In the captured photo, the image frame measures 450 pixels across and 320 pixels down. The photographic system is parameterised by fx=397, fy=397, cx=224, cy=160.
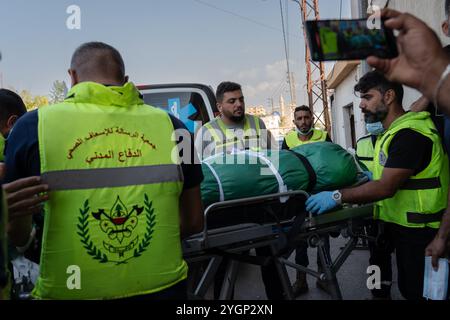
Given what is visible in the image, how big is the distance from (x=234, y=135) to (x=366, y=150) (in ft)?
5.22

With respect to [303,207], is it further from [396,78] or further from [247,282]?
[247,282]

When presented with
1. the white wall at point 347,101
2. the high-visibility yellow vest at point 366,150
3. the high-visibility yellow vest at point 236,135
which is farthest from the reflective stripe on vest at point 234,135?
the white wall at point 347,101

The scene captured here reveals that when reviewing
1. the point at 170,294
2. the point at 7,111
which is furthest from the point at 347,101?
the point at 170,294

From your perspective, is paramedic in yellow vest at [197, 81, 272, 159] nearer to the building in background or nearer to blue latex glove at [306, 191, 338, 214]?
blue latex glove at [306, 191, 338, 214]

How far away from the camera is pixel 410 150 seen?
206cm

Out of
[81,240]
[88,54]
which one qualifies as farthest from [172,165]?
[88,54]

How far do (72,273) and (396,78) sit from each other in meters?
1.20

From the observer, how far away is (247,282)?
408 centimetres

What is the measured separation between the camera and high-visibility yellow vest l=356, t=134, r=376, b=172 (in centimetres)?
400

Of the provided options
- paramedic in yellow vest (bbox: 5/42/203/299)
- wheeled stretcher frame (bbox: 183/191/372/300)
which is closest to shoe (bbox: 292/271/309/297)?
wheeled stretcher frame (bbox: 183/191/372/300)

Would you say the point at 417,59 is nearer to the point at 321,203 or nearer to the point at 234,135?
the point at 321,203

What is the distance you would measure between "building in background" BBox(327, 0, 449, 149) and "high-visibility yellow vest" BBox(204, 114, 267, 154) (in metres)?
2.88
